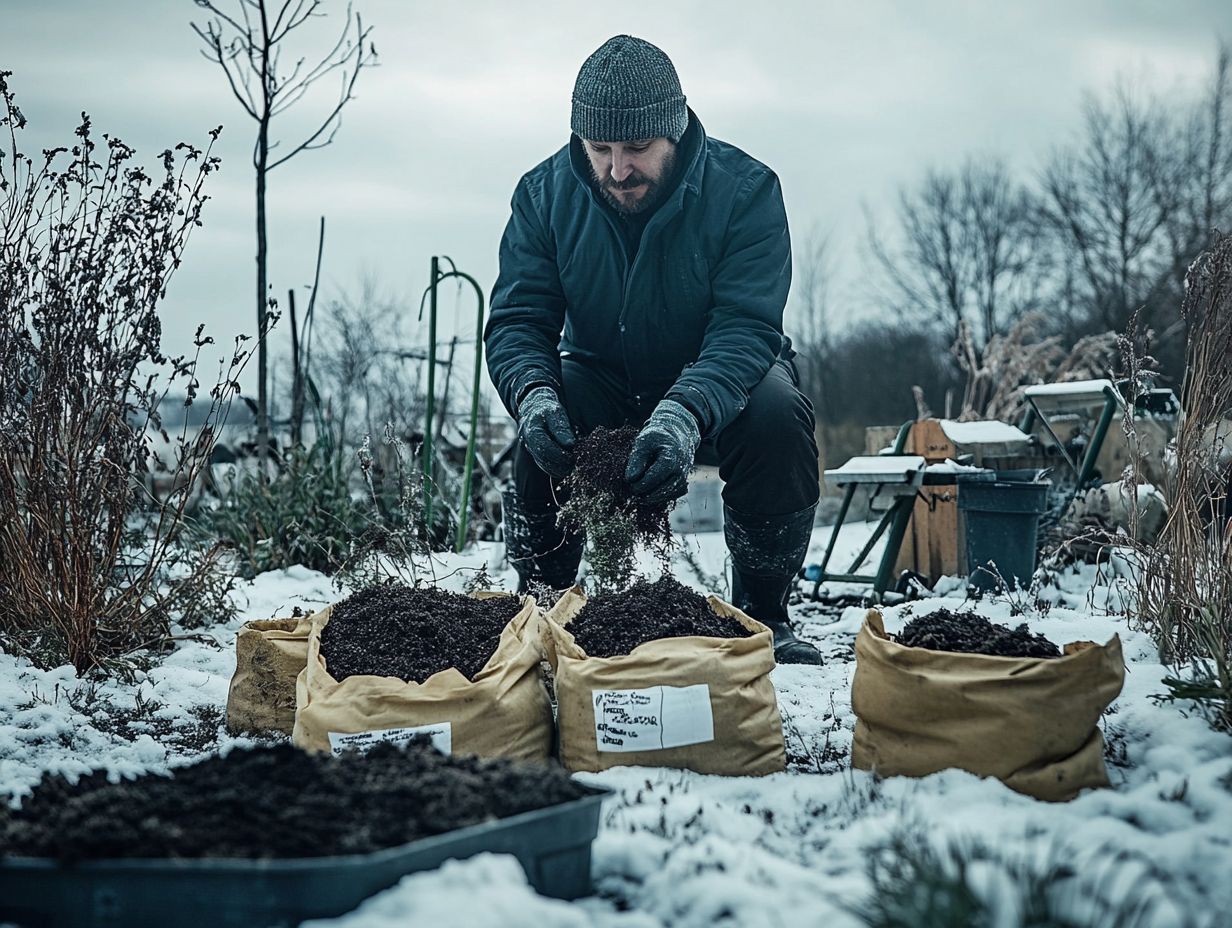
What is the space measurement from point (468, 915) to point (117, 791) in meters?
0.67

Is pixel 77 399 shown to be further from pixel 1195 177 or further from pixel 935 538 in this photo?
pixel 1195 177

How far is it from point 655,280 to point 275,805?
7.68ft

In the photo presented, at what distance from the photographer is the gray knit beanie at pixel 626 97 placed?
3.25 m

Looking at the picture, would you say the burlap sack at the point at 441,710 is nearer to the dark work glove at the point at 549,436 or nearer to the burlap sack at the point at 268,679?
the burlap sack at the point at 268,679

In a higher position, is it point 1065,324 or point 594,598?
point 1065,324

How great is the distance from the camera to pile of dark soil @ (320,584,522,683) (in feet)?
8.03

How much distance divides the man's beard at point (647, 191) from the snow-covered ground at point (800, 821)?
158 cm

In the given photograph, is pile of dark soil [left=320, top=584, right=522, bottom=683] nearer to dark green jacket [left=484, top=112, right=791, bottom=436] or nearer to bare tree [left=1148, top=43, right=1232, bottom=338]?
dark green jacket [left=484, top=112, right=791, bottom=436]

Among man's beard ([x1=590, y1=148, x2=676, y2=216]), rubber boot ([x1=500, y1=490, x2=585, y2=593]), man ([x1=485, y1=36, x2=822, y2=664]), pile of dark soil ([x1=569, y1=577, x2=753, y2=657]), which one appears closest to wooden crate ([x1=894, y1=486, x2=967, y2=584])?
man ([x1=485, y1=36, x2=822, y2=664])

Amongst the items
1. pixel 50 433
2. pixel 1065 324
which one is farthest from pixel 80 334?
pixel 1065 324

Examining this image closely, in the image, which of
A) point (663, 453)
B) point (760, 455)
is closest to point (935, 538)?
point (760, 455)

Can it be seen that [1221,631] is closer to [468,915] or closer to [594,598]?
[594,598]

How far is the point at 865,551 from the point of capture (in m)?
5.35

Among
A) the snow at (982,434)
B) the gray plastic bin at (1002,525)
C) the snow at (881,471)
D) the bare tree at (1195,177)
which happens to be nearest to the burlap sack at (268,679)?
the snow at (881,471)
